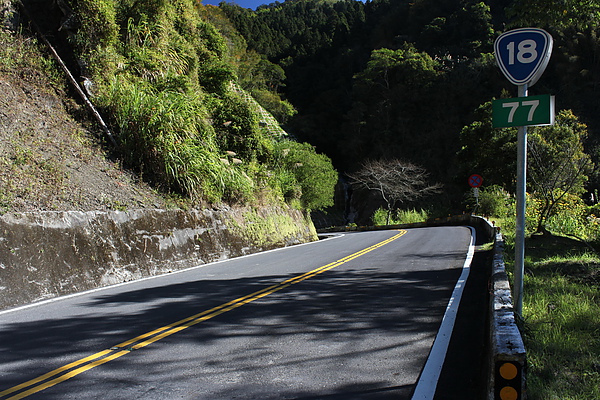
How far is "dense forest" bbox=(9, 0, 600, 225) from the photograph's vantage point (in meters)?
13.7

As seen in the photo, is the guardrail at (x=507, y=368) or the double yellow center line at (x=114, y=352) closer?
the guardrail at (x=507, y=368)

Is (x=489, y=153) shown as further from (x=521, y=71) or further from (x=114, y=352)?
(x=114, y=352)

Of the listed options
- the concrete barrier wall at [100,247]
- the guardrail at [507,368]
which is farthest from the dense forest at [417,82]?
the guardrail at [507,368]

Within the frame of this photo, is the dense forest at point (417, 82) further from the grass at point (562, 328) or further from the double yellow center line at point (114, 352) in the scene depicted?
the double yellow center line at point (114, 352)

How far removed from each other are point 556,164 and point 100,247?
46.2ft

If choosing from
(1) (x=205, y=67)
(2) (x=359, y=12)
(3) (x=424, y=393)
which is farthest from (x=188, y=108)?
(2) (x=359, y=12)

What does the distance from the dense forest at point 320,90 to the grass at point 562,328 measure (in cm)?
475

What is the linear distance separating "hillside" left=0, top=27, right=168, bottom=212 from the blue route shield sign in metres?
8.08

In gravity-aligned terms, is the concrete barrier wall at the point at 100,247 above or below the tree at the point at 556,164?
below

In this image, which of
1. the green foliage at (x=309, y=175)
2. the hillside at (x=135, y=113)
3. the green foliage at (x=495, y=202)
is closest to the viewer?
the hillside at (x=135, y=113)

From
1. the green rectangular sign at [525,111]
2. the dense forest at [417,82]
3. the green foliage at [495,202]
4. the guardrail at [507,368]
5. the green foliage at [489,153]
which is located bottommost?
the guardrail at [507,368]

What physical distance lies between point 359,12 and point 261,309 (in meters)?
88.7

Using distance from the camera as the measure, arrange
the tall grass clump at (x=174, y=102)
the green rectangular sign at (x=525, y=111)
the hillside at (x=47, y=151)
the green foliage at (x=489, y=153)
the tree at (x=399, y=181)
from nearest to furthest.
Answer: the green rectangular sign at (x=525, y=111) → the hillside at (x=47, y=151) → the tall grass clump at (x=174, y=102) → the green foliage at (x=489, y=153) → the tree at (x=399, y=181)

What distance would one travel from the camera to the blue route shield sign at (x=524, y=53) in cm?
477
